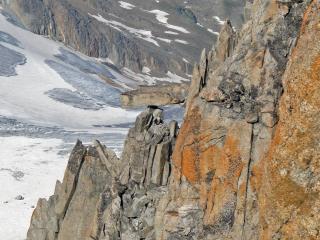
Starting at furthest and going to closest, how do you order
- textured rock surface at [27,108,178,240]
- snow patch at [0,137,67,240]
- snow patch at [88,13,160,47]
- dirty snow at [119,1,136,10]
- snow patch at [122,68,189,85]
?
dirty snow at [119,1,136,10] < snow patch at [88,13,160,47] < snow patch at [122,68,189,85] < snow patch at [0,137,67,240] < textured rock surface at [27,108,178,240]

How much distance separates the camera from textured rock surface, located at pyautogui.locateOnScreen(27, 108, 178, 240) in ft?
51.3

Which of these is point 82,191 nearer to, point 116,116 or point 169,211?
point 169,211

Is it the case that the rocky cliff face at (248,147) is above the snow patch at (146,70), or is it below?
below

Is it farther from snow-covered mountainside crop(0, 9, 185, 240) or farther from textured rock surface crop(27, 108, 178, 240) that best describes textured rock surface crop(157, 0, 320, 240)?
snow-covered mountainside crop(0, 9, 185, 240)

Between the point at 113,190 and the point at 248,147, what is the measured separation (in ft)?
18.4

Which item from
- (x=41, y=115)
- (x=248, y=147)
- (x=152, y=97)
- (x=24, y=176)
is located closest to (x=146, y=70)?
(x=41, y=115)

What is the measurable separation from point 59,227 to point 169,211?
22.5 feet

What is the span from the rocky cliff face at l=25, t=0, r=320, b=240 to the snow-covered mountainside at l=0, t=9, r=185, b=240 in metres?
10.0

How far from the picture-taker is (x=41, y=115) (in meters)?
46.4

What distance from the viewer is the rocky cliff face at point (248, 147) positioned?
33.8 feet

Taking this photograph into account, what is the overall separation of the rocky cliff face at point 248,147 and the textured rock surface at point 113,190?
0.19 feet

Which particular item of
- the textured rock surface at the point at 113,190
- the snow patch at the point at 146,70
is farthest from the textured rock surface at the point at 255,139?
the snow patch at the point at 146,70

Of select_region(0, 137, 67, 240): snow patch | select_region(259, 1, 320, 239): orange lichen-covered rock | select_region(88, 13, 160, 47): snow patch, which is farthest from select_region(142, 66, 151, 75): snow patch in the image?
select_region(259, 1, 320, 239): orange lichen-covered rock

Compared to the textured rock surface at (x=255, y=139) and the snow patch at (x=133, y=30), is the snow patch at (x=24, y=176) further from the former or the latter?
the snow patch at (x=133, y=30)
